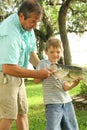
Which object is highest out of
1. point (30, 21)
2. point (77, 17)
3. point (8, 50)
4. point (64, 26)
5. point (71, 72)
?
point (77, 17)

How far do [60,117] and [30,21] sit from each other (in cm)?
114

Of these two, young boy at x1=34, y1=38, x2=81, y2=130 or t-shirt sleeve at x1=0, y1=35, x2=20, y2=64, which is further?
young boy at x1=34, y1=38, x2=81, y2=130

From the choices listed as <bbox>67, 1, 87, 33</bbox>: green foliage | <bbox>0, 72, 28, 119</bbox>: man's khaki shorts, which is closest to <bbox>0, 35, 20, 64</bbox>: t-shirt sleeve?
<bbox>0, 72, 28, 119</bbox>: man's khaki shorts

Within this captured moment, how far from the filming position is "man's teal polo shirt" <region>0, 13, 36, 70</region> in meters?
4.73

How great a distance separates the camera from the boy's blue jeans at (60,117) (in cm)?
506

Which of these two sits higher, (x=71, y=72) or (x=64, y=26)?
(x=64, y=26)

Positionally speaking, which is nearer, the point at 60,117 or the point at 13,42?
the point at 13,42

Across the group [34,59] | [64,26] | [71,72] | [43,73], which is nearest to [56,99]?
[43,73]

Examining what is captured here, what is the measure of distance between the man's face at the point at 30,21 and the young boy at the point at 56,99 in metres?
0.41

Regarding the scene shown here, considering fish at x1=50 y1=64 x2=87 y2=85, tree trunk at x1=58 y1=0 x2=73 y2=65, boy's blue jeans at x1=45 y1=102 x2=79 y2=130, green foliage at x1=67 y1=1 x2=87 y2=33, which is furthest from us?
green foliage at x1=67 y1=1 x2=87 y2=33

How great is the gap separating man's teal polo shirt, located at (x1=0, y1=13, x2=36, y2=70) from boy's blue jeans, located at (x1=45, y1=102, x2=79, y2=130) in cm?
61

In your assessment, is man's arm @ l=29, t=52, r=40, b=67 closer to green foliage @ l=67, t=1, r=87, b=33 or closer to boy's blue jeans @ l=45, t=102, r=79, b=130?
boy's blue jeans @ l=45, t=102, r=79, b=130

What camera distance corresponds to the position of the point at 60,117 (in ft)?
16.8

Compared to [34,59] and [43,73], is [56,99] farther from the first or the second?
[34,59]
